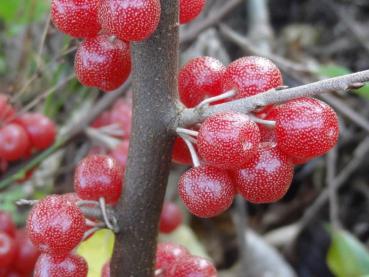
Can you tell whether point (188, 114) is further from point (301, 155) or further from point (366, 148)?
point (366, 148)

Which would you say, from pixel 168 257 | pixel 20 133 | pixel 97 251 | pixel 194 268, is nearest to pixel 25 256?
pixel 97 251

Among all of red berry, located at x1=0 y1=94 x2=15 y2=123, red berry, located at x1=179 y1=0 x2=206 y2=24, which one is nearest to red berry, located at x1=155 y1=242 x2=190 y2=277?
red berry, located at x1=179 y1=0 x2=206 y2=24

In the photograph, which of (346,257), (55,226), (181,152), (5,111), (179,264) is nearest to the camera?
(55,226)

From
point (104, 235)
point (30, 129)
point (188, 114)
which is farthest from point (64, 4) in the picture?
point (104, 235)

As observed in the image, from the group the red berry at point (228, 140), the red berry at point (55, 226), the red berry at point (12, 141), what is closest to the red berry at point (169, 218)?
the red berry at point (12, 141)

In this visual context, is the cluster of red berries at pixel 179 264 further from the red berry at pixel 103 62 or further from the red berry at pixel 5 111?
the red berry at pixel 5 111

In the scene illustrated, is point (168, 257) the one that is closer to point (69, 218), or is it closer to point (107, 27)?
point (69, 218)

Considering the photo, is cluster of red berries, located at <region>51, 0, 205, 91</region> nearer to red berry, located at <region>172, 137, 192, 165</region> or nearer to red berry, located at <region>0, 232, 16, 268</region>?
red berry, located at <region>172, 137, 192, 165</region>
